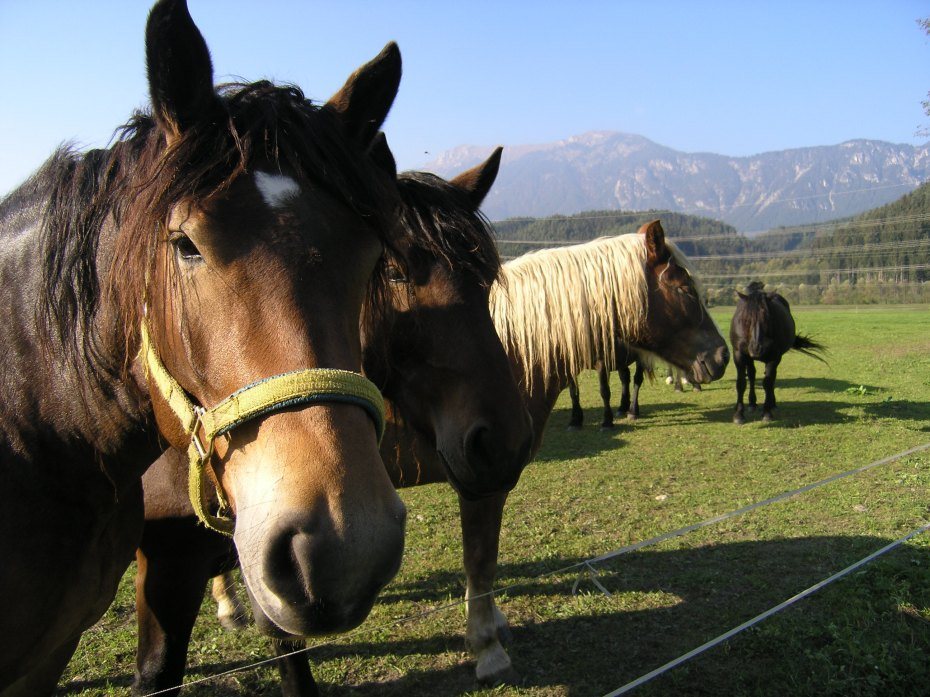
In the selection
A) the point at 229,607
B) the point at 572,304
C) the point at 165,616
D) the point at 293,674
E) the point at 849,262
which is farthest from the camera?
the point at 849,262

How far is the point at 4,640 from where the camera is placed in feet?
4.86

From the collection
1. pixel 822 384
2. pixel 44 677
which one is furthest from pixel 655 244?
pixel 822 384

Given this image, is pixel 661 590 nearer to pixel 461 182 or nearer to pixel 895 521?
pixel 895 521

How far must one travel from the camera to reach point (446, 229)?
2596 millimetres

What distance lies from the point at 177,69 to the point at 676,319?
4511mm

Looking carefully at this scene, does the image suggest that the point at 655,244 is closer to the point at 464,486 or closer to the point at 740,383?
the point at 464,486

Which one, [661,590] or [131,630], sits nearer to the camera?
[131,630]

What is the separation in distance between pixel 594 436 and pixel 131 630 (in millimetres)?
7181

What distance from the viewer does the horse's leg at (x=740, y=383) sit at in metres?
10.3

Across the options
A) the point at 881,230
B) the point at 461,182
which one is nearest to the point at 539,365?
the point at 461,182

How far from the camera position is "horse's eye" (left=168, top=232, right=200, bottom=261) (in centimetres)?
121

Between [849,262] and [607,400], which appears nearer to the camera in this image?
[607,400]

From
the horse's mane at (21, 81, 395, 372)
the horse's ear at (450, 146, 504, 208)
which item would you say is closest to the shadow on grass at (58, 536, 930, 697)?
the horse's ear at (450, 146, 504, 208)

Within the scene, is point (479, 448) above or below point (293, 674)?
above
